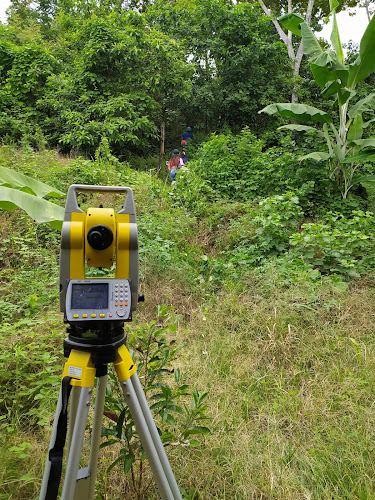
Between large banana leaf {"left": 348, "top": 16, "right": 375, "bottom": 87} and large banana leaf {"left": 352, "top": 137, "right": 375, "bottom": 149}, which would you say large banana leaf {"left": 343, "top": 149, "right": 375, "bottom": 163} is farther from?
large banana leaf {"left": 348, "top": 16, "right": 375, "bottom": 87}

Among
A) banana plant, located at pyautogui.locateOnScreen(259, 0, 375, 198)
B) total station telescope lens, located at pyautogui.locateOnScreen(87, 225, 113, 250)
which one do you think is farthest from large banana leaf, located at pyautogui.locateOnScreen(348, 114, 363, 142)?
total station telescope lens, located at pyautogui.locateOnScreen(87, 225, 113, 250)

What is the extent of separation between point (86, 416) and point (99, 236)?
0.54 m

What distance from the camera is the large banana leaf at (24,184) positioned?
155 cm

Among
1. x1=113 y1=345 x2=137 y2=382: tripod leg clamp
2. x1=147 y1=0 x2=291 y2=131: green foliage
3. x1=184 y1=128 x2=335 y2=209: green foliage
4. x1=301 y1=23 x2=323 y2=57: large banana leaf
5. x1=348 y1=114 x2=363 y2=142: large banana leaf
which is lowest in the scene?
x1=113 y1=345 x2=137 y2=382: tripod leg clamp

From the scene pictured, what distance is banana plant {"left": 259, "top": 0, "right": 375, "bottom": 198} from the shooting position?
14.9 ft

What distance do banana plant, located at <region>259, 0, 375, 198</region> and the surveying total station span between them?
4.54 meters

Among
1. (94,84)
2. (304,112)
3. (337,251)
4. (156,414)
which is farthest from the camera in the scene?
(94,84)

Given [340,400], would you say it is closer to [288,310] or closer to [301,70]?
[288,310]

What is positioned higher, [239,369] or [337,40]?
[337,40]

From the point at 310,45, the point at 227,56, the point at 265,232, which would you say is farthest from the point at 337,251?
the point at 227,56

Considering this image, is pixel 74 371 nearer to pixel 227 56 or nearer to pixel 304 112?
pixel 304 112

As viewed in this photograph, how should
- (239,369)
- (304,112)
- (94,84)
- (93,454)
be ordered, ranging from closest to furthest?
1. (93,454)
2. (239,369)
3. (304,112)
4. (94,84)

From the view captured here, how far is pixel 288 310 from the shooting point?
2.86 m

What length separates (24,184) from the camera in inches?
64.6
